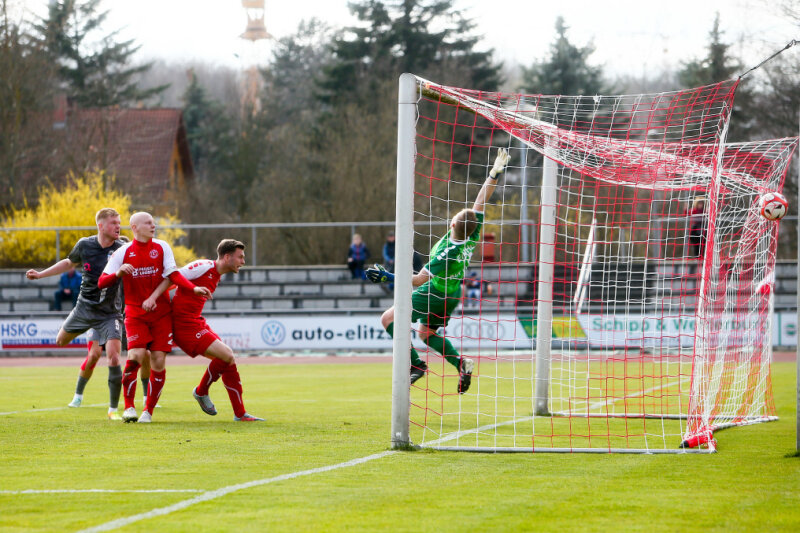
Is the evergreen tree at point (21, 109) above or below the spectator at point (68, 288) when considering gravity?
above

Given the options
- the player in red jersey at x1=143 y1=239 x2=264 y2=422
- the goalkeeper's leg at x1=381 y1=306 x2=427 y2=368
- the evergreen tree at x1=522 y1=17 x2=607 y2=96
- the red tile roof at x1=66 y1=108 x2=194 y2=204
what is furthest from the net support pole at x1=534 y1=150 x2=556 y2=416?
the evergreen tree at x1=522 y1=17 x2=607 y2=96

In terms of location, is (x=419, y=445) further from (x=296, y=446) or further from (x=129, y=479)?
(x=129, y=479)

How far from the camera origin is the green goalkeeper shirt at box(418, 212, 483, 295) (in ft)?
30.8

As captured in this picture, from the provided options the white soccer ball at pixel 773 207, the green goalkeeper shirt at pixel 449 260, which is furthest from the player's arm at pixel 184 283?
the white soccer ball at pixel 773 207

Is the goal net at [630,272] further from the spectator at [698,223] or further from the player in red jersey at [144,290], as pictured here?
the player in red jersey at [144,290]

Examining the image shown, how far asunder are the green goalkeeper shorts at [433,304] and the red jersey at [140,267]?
7.80 feet

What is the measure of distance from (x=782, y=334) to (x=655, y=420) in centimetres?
1511

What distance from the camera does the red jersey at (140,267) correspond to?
911cm

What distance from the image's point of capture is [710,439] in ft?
25.3

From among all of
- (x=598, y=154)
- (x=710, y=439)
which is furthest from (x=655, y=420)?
(x=598, y=154)

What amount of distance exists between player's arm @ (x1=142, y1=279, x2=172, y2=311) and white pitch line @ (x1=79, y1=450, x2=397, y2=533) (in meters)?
3.02

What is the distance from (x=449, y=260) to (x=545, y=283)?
1.10 metres

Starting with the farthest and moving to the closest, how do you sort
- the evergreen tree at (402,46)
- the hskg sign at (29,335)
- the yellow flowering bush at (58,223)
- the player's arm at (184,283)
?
the evergreen tree at (402,46) < the yellow flowering bush at (58,223) < the hskg sign at (29,335) < the player's arm at (184,283)

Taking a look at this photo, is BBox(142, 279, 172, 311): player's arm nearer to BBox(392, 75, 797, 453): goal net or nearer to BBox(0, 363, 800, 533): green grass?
BBox(0, 363, 800, 533): green grass
